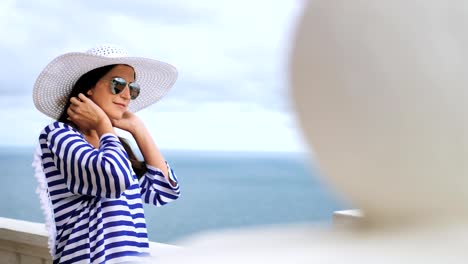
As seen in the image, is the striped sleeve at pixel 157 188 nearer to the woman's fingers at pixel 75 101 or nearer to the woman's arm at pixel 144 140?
the woman's arm at pixel 144 140

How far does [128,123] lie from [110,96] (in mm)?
92

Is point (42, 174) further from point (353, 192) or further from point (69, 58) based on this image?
point (353, 192)

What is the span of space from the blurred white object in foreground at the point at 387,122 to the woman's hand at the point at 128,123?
4.11 feet

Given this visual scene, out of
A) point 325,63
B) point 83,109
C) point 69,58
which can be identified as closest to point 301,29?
point 325,63

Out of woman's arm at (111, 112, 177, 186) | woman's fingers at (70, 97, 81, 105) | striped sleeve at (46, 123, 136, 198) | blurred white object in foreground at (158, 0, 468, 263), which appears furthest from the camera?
woman's arm at (111, 112, 177, 186)

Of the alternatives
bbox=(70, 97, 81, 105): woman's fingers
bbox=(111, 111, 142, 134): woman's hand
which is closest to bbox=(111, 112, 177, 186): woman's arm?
bbox=(111, 111, 142, 134): woman's hand

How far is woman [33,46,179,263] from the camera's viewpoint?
4.49 feet

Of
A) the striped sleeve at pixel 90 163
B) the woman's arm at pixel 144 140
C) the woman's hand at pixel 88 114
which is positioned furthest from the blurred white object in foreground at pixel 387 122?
the woman's arm at pixel 144 140

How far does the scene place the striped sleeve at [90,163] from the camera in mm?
1343

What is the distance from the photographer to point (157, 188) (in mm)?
1596

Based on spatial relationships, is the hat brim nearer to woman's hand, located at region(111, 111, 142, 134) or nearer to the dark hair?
the dark hair

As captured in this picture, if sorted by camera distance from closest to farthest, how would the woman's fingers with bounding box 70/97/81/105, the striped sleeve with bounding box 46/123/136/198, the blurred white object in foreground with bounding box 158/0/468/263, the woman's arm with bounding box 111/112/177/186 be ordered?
the blurred white object in foreground with bounding box 158/0/468/263 → the striped sleeve with bounding box 46/123/136/198 → the woman's fingers with bounding box 70/97/81/105 → the woman's arm with bounding box 111/112/177/186

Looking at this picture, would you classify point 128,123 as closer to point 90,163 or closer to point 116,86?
point 116,86

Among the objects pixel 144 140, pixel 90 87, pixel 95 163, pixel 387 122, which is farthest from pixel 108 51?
pixel 387 122
